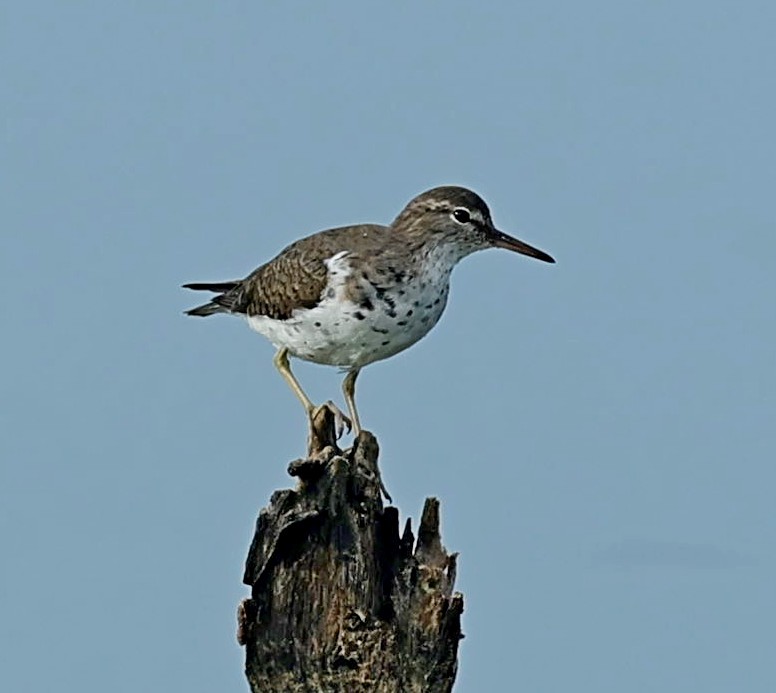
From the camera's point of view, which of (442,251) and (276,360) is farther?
(276,360)

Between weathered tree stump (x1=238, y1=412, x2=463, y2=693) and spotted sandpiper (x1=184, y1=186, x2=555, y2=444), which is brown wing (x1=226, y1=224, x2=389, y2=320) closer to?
spotted sandpiper (x1=184, y1=186, x2=555, y2=444)

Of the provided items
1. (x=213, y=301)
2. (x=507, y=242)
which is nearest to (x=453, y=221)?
(x=507, y=242)

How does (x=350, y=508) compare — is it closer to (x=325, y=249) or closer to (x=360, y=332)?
(x=360, y=332)

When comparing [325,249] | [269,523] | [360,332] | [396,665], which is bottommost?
[396,665]

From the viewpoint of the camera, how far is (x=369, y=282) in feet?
51.6

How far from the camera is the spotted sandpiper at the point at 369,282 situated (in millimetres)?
15703

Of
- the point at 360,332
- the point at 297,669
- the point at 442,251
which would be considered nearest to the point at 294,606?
the point at 297,669

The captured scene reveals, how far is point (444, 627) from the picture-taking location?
14586 millimetres

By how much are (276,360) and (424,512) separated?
3295mm

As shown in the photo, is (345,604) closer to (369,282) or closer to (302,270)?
(369,282)

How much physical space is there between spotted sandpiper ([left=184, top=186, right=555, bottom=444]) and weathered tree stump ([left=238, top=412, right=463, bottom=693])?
1166mm

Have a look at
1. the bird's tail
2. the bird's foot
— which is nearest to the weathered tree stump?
the bird's foot

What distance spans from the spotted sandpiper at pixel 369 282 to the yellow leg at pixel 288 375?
0.01 meters

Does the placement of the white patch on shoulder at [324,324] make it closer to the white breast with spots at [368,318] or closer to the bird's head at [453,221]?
the white breast with spots at [368,318]
